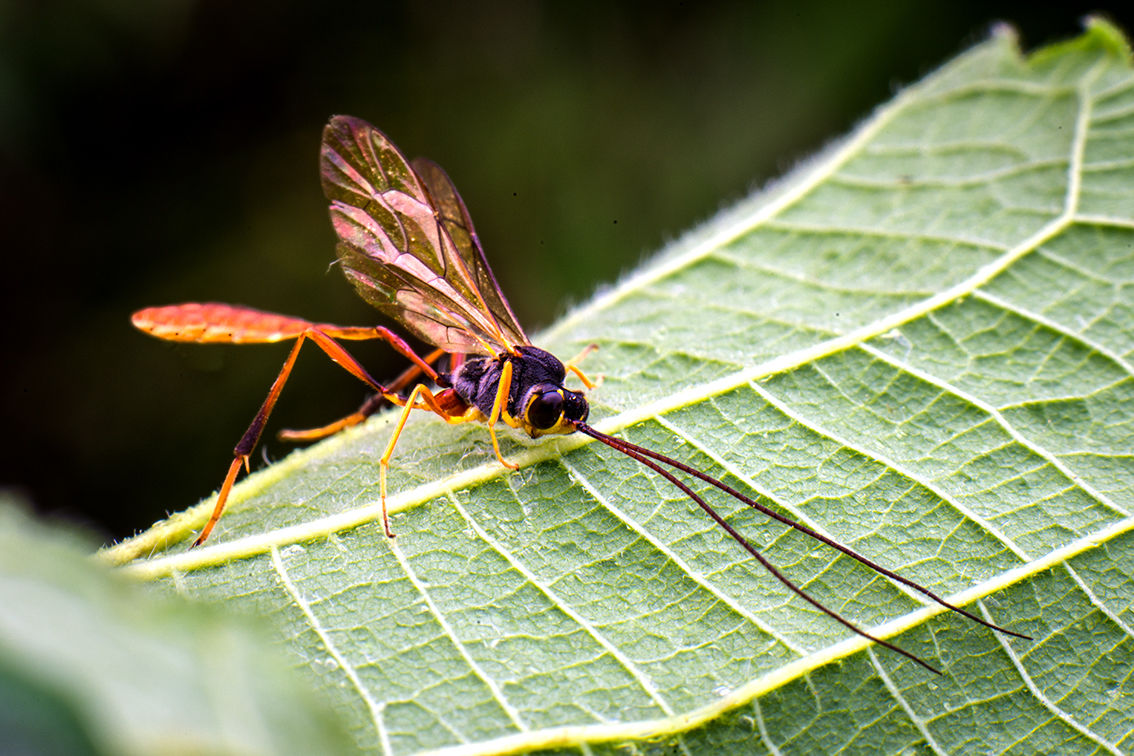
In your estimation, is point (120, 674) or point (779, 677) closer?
point (120, 674)

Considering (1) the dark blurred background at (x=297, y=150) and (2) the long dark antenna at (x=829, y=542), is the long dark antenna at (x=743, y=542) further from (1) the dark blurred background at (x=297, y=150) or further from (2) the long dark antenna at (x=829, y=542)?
(1) the dark blurred background at (x=297, y=150)

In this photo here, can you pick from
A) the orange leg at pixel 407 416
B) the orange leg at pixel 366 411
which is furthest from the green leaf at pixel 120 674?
the orange leg at pixel 366 411

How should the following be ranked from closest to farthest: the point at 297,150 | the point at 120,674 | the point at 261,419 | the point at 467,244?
1. the point at 120,674
2. the point at 261,419
3. the point at 467,244
4. the point at 297,150

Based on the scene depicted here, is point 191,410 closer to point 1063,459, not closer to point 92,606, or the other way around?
point 92,606

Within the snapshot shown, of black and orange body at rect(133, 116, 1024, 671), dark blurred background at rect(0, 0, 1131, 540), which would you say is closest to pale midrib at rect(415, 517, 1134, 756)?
black and orange body at rect(133, 116, 1024, 671)

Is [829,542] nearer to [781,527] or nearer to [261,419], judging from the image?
[781,527]

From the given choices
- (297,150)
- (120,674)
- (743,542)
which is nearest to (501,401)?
(743,542)

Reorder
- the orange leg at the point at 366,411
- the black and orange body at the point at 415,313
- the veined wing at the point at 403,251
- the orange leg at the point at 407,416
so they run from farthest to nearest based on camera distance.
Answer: the orange leg at the point at 366,411
the veined wing at the point at 403,251
the black and orange body at the point at 415,313
the orange leg at the point at 407,416
